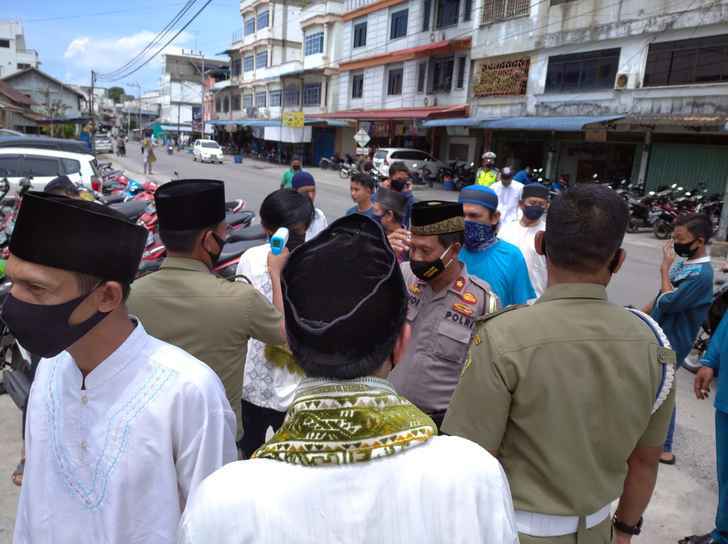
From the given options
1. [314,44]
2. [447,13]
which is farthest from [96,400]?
[314,44]

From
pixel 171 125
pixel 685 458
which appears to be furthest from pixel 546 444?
pixel 171 125

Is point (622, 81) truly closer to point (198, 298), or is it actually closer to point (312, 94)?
point (198, 298)

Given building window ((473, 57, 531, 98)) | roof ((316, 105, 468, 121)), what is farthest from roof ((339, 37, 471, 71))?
roof ((316, 105, 468, 121))

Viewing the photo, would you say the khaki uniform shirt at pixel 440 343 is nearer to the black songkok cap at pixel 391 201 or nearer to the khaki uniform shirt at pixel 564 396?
the khaki uniform shirt at pixel 564 396

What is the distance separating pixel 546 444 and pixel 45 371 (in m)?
1.51

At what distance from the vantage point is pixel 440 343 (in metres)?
2.53

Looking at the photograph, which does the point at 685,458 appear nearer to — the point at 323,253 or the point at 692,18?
the point at 323,253

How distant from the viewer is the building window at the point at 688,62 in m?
15.2

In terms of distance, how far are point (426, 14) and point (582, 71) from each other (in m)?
11.2

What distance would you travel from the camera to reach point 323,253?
105cm

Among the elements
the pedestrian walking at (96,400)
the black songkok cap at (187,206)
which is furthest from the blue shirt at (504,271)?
the pedestrian walking at (96,400)

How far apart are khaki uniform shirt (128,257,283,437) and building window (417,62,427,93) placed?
2811 centimetres

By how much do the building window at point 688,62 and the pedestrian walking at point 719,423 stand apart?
15502 millimetres

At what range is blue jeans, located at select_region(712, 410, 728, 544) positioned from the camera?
2.82 meters
